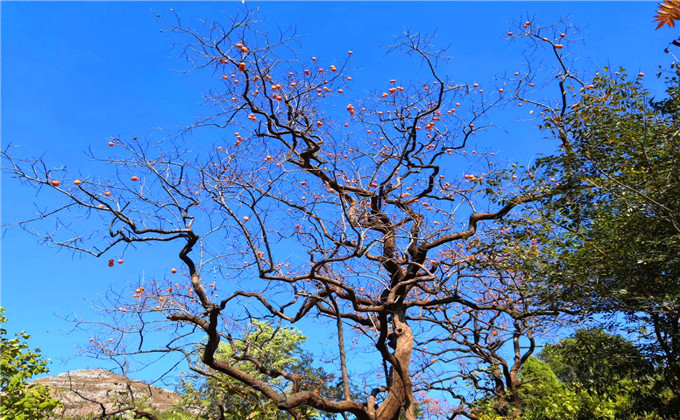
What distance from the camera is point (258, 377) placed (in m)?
11.6

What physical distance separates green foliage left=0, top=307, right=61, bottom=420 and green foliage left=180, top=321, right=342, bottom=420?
7.53 feet

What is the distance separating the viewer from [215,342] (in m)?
6.11

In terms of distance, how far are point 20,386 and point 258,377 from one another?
228 inches

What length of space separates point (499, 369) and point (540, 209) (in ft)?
17.9

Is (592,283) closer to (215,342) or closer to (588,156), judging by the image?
(588,156)

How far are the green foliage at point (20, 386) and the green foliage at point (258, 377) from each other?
230cm

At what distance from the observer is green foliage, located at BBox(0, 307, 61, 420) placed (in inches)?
241

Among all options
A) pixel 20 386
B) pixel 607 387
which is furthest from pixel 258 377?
pixel 607 387

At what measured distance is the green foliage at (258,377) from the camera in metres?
5.80

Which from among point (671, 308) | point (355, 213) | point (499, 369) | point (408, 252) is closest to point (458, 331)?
point (499, 369)

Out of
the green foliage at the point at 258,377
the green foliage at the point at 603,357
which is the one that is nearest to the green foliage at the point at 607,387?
the green foliage at the point at 603,357

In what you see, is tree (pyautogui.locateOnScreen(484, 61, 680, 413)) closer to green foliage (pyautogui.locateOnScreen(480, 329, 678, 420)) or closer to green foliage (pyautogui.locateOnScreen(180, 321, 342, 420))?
green foliage (pyautogui.locateOnScreen(480, 329, 678, 420))

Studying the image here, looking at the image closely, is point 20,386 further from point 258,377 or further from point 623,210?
point 623,210

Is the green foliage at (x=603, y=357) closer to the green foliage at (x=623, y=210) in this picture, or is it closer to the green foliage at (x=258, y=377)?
the green foliage at (x=623, y=210)
